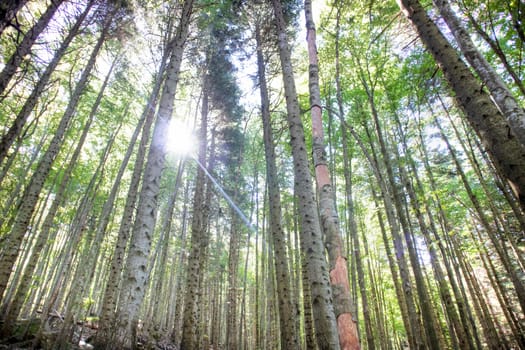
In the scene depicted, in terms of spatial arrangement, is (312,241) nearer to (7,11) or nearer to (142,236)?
(142,236)

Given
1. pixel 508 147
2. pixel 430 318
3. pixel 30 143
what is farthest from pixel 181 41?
pixel 30 143

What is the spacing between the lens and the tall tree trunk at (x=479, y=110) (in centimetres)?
275

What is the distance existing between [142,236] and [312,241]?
2.68 metres

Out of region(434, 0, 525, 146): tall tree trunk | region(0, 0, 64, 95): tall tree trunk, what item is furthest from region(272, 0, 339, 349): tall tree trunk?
region(0, 0, 64, 95): tall tree trunk

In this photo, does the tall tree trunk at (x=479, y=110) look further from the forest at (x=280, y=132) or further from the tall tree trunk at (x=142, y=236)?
the tall tree trunk at (x=142, y=236)

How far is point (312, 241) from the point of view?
4082 millimetres

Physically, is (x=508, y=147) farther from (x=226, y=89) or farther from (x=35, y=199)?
(x=226, y=89)

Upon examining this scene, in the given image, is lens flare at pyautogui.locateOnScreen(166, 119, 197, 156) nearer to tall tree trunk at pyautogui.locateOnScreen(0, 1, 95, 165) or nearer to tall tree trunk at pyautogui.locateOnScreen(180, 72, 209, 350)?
tall tree trunk at pyautogui.locateOnScreen(180, 72, 209, 350)

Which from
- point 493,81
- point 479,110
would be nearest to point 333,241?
point 479,110

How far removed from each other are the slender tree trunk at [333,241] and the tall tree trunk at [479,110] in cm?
191

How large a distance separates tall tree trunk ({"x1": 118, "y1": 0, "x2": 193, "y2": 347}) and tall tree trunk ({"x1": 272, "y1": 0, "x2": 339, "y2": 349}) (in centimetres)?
236

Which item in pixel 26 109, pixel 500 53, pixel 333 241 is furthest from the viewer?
pixel 26 109

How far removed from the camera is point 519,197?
270 centimetres

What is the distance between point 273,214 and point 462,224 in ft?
48.4
